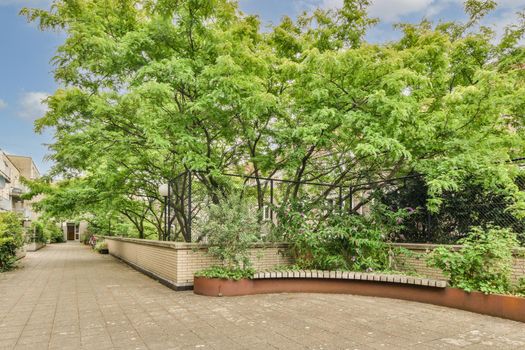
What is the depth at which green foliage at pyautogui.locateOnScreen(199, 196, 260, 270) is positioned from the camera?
7673 millimetres

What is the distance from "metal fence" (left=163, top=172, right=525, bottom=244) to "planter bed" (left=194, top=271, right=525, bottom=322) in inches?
55.6

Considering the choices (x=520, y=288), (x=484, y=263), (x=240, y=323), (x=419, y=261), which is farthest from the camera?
(x=419, y=261)

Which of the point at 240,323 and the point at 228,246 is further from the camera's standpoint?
the point at 228,246

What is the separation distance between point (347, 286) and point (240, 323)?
319 centimetres

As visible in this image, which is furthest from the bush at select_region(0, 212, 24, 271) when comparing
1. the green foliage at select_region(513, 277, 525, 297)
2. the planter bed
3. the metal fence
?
the green foliage at select_region(513, 277, 525, 297)

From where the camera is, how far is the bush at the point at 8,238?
512 inches

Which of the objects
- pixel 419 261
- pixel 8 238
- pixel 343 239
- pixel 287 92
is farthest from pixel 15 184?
pixel 419 261

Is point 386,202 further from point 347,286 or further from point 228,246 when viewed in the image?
point 228,246

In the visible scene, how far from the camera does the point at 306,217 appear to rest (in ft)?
30.0

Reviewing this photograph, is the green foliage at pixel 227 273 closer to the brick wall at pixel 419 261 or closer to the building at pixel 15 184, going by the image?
the brick wall at pixel 419 261

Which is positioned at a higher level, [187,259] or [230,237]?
[230,237]

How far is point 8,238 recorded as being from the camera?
12633mm

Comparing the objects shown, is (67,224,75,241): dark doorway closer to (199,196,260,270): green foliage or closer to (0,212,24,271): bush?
(0,212,24,271): bush

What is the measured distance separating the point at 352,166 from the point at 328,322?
18.3 ft
